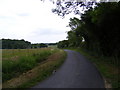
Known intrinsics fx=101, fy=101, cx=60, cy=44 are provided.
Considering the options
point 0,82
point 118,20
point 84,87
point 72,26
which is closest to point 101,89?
point 84,87

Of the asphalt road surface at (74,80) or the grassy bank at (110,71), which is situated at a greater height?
the grassy bank at (110,71)

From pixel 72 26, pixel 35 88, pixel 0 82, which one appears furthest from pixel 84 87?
pixel 72 26

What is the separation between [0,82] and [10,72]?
1.33 meters

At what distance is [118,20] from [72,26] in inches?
735

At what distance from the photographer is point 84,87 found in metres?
4.18

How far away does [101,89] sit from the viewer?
13.1 feet

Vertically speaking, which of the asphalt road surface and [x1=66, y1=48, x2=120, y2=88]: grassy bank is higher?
[x1=66, y1=48, x2=120, y2=88]: grassy bank

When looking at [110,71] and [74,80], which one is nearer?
[74,80]

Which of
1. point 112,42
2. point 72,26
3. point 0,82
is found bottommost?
point 0,82

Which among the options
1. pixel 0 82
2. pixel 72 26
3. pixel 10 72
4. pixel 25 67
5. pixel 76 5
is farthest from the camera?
pixel 72 26

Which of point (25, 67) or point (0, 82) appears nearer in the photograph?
point (0, 82)

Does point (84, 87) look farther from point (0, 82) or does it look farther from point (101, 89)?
point (0, 82)

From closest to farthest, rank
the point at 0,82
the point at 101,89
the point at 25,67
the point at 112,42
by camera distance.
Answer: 1. the point at 101,89
2. the point at 0,82
3. the point at 25,67
4. the point at 112,42

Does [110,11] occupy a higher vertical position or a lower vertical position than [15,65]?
higher
